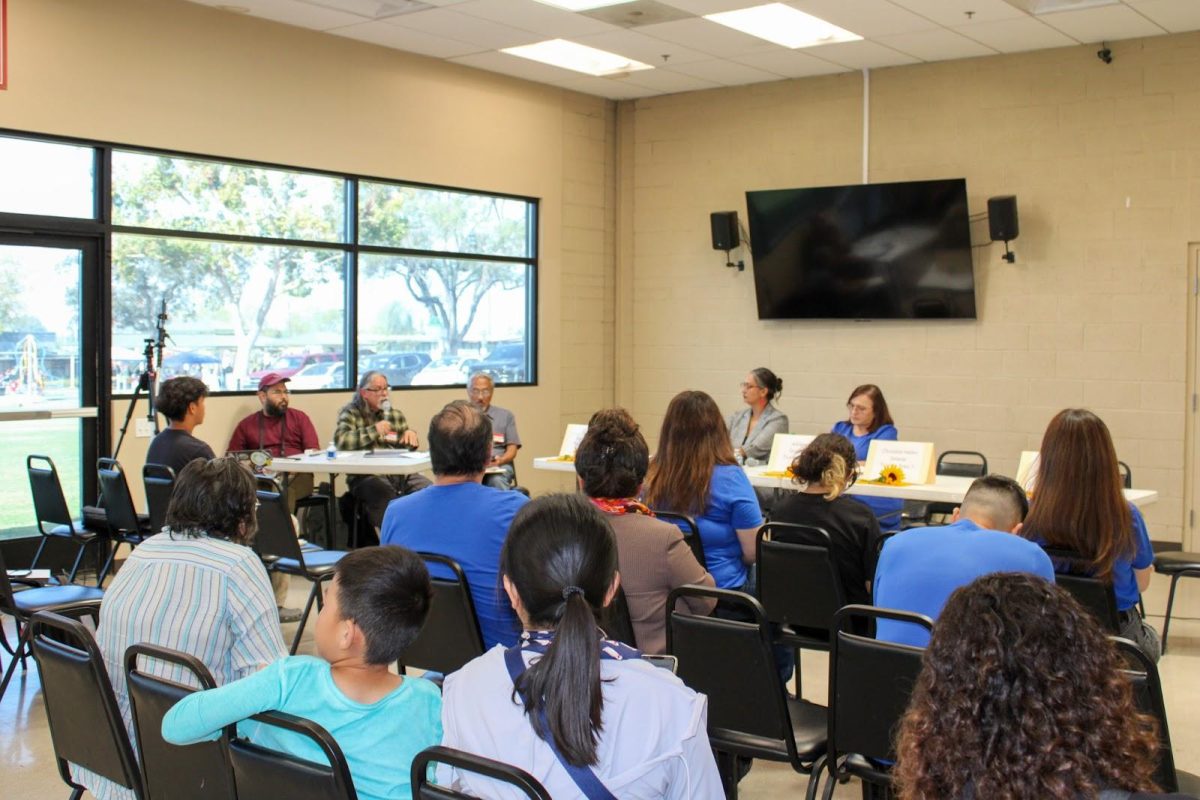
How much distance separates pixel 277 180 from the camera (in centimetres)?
784

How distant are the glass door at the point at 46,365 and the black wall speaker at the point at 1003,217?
575 cm

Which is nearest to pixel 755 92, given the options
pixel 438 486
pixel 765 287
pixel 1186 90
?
pixel 765 287

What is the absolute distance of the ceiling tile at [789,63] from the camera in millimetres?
8281

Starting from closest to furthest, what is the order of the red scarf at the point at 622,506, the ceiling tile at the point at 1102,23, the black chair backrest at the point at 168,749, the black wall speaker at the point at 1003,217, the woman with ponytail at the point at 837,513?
the black chair backrest at the point at 168,749 → the red scarf at the point at 622,506 → the woman with ponytail at the point at 837,513 → the ceiling tile at the point at 1102,23 → the black wall speaker at the point at 1003,217

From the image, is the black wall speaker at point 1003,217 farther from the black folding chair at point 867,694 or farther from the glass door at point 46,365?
the black folding chair at point 867,694

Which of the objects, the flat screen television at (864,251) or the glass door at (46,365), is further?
the flat screen television at (864,251)

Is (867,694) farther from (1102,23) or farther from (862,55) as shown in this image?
(862,55)

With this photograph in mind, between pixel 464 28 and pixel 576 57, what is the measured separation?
118 centimetres

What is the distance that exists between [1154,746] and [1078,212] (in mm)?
7280

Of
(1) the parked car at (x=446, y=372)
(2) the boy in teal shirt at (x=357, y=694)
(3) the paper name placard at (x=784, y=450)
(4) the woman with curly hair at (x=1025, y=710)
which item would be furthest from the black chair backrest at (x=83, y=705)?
(1) the parked car at (x=446, y=372)

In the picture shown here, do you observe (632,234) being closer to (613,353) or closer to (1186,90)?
(613,353)

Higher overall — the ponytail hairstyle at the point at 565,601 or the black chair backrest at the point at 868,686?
the ponytail hairstyle at the point at 565,601

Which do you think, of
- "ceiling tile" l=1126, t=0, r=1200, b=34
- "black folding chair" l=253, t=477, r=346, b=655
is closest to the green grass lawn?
"black folding chair" l=253, t=477, r=346, b=655

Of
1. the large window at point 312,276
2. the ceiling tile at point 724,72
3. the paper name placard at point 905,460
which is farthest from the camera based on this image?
the ceiling tile at point 724,72
